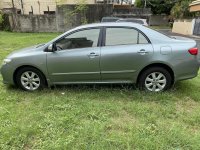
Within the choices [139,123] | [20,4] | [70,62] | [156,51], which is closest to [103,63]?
[70,62]

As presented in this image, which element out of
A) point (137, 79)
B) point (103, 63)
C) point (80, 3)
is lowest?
point (137, 79)

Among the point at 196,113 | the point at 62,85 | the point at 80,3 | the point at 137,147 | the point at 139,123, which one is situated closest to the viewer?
the point at 137,147

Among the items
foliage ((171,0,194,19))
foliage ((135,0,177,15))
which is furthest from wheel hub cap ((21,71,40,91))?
foliage ((135,0,177,15))

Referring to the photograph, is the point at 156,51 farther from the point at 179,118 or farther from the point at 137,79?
the point at 179,118

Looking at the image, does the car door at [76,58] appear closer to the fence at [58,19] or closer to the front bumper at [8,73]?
the front bumper at [8,73]

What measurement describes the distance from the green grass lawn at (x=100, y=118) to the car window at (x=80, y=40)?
1.01 m

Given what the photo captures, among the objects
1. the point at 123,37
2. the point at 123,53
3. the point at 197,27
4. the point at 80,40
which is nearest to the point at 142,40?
the point at 123,37

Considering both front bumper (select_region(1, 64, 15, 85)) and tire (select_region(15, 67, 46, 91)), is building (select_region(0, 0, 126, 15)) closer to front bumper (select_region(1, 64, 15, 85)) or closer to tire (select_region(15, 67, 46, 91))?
front bumper (select_region(1, 64, 15, 85))

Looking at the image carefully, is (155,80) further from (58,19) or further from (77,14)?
(58,19)

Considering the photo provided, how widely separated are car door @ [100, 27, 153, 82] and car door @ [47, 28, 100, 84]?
0.20 metres

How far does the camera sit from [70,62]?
504 centimetres

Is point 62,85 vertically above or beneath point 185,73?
beneath

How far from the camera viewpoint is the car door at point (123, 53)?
4887 mm

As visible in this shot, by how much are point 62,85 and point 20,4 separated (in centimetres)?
2299
